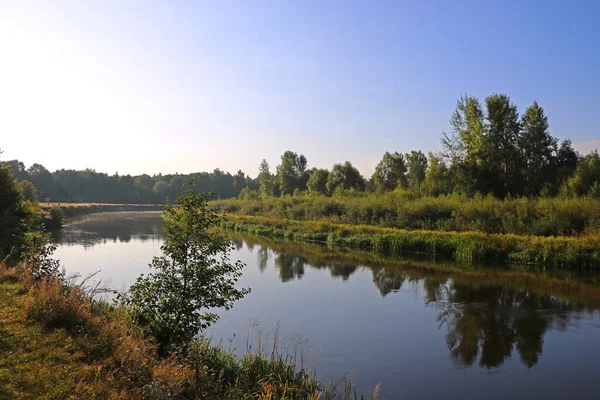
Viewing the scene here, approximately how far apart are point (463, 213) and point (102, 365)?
27589 millimetres

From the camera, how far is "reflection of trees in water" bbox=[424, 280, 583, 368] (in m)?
10.6

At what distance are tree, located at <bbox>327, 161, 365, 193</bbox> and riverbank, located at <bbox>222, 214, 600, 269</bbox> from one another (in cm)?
2145

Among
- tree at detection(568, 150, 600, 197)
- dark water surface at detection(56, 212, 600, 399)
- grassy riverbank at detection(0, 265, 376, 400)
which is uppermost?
tree at detection(568, 150, 600, 197)

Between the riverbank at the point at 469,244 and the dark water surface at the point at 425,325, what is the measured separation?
241cm

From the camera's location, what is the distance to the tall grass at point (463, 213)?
24.9 meters

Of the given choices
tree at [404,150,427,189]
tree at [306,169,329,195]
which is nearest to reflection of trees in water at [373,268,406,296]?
tree at [404,150,427,189]

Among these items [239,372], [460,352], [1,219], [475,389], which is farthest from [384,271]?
[1,219]

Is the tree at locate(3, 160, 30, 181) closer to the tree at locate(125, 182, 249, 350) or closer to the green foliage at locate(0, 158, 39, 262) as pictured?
the green foliage at locate(0, 158, 39, 262)

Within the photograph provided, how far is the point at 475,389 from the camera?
28.2ft

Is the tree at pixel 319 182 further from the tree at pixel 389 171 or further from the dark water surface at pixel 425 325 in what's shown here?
the dark water surface at pixel 425 325

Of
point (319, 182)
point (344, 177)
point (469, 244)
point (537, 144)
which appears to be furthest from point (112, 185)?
point (469, 244)

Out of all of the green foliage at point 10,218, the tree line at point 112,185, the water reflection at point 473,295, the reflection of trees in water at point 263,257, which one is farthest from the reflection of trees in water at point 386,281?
the tree line at point 112,185

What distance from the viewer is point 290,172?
72.4m

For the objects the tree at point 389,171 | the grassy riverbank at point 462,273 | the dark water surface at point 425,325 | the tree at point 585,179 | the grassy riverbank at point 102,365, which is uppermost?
the tree at point 389,171
